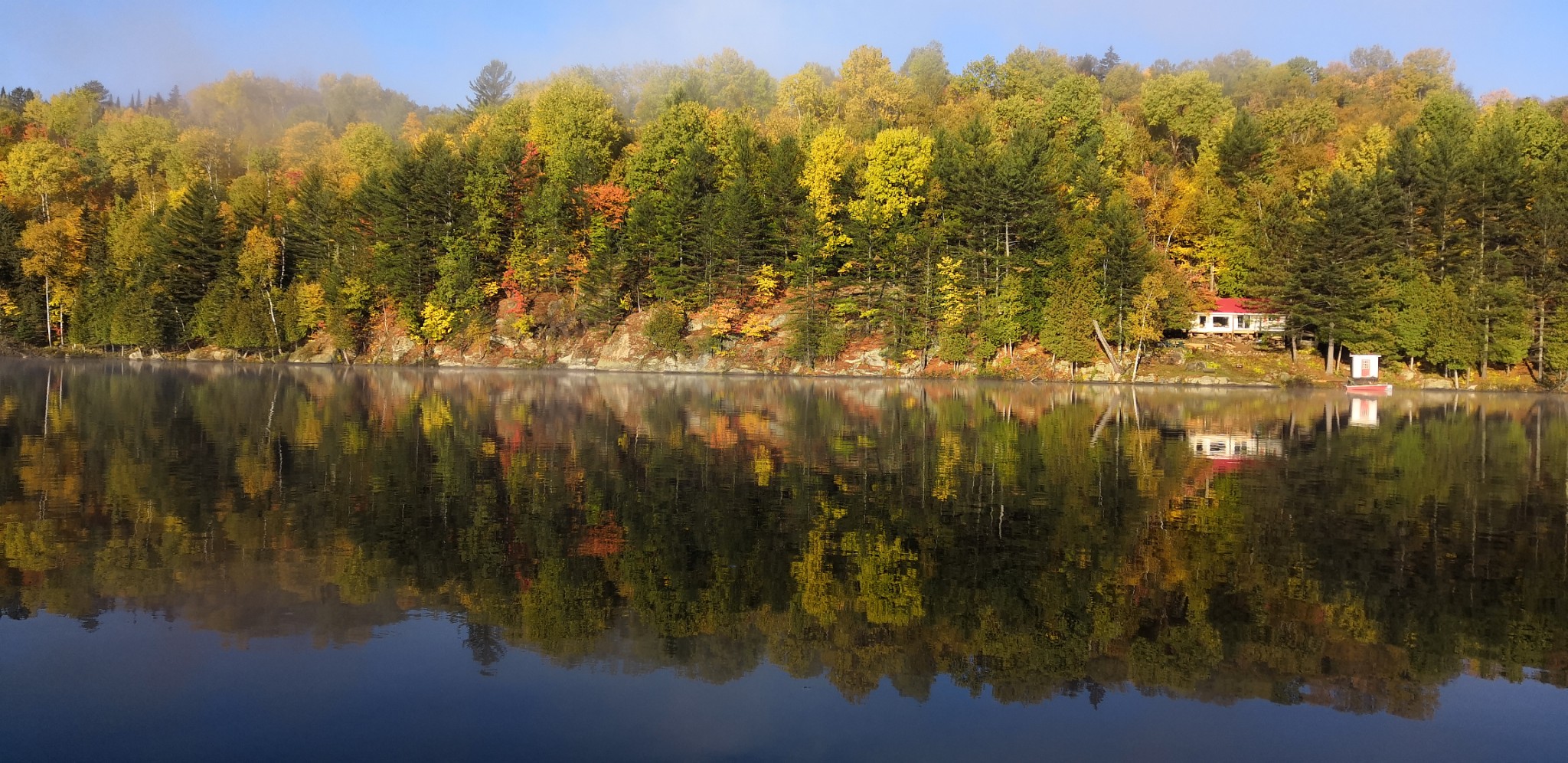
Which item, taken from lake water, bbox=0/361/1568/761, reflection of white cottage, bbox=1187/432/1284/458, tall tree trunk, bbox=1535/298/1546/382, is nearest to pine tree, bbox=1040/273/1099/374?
tall tree trunk, bbox=1535/298/1546/382

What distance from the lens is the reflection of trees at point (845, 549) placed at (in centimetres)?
1189

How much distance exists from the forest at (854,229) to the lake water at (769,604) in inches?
1895

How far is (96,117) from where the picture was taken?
14425 cm

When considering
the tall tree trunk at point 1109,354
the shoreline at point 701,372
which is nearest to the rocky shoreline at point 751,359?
the shoreline at point 701,372

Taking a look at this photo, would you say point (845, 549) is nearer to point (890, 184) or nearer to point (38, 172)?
point (890, 184)

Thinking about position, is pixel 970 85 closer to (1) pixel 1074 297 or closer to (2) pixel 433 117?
(1) pixel 1074 297

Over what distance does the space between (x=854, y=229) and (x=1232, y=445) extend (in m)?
51.2

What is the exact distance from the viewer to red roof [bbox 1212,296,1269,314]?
249 ft

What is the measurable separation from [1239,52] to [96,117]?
185384 mm

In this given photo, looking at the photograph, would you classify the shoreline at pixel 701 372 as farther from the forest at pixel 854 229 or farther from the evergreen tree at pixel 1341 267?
the evergreen tree at pixel 1341 267

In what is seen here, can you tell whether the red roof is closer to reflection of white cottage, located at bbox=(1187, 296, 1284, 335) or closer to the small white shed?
reflection of white cottage, located at bbox=(1187, 296, 1284, 335)

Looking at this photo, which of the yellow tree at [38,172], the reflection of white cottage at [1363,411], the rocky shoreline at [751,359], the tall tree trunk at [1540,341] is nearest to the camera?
the reflection of white cottage at [1363,411]

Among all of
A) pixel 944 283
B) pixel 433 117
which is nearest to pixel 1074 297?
pixel 944 283

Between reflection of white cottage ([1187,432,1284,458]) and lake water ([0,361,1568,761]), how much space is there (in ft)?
4.59
